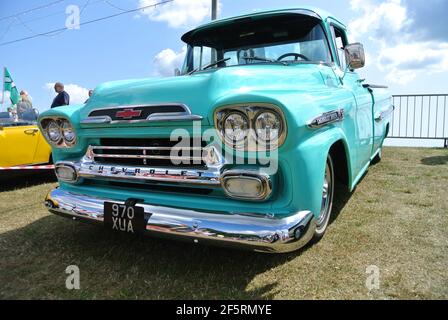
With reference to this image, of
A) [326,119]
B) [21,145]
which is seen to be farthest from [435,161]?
[21,145]

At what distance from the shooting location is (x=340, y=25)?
361cm

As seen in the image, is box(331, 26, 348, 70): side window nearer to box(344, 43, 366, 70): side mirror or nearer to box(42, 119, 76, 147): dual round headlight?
box(344, 43, 366, 70): side mirror

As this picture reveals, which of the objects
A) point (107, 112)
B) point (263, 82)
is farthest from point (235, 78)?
point (107, 112)

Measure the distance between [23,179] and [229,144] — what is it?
17.3 feet

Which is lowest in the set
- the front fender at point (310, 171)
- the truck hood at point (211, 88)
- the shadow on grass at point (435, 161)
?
the shadow on grass at point (435, 161)

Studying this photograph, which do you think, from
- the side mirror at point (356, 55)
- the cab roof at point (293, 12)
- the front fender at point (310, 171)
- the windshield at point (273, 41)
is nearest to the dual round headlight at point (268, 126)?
the front fender at point (310, 171)

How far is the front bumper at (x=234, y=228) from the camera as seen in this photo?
6.28 feet

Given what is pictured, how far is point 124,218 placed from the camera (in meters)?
2.29

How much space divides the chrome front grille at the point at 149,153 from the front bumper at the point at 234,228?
288 mm

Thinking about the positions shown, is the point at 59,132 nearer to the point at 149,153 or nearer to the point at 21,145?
the point at 149,153

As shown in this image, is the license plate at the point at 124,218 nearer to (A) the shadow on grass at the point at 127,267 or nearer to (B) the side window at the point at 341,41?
(A) the shadow on grass at the point at 127,267

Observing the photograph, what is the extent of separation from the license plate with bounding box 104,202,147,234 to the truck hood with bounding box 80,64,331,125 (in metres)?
0.67

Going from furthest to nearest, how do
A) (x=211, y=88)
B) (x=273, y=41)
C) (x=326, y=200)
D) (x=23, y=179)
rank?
(x=23, y=179) < (x=273, y=41) < (x=326, y=200) < (x=211, y=88)

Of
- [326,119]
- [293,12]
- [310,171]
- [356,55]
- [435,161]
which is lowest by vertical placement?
[435,161]
